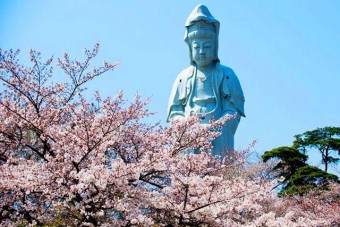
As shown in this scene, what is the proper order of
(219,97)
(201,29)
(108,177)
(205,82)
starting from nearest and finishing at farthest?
(108,177) < (219,97) < (205,82) < (201,29)

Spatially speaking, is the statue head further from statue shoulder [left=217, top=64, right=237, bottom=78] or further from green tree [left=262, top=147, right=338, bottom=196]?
green tree [left=262, top=147, right=338, bottom=196]

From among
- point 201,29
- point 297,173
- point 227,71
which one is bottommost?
point 297,173

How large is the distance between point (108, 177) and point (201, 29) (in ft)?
41.4

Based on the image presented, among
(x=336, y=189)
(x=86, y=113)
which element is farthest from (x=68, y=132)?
(x=336, y=189)

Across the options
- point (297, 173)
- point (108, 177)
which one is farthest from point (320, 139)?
point (108, 177)

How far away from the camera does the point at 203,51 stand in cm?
1714

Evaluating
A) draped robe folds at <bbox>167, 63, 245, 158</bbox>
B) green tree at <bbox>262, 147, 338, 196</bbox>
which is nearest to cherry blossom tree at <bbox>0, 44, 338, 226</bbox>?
green tree at <bbox>262, 147, 338, 196</bbox>

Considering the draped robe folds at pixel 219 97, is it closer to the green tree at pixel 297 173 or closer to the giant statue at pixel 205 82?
the giant statue at pixel 205 82

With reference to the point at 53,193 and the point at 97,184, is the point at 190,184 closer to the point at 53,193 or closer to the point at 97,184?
the point at 97,184

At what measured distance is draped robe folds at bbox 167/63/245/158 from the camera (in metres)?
16.5

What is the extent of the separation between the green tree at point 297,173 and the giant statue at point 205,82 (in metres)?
2.15

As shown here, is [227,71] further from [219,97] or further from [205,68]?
[219,97]

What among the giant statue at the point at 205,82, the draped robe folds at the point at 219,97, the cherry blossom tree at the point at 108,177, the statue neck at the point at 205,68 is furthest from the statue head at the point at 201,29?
the cherry blossom tree at the point at 108,177

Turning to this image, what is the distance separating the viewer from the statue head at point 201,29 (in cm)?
1723
